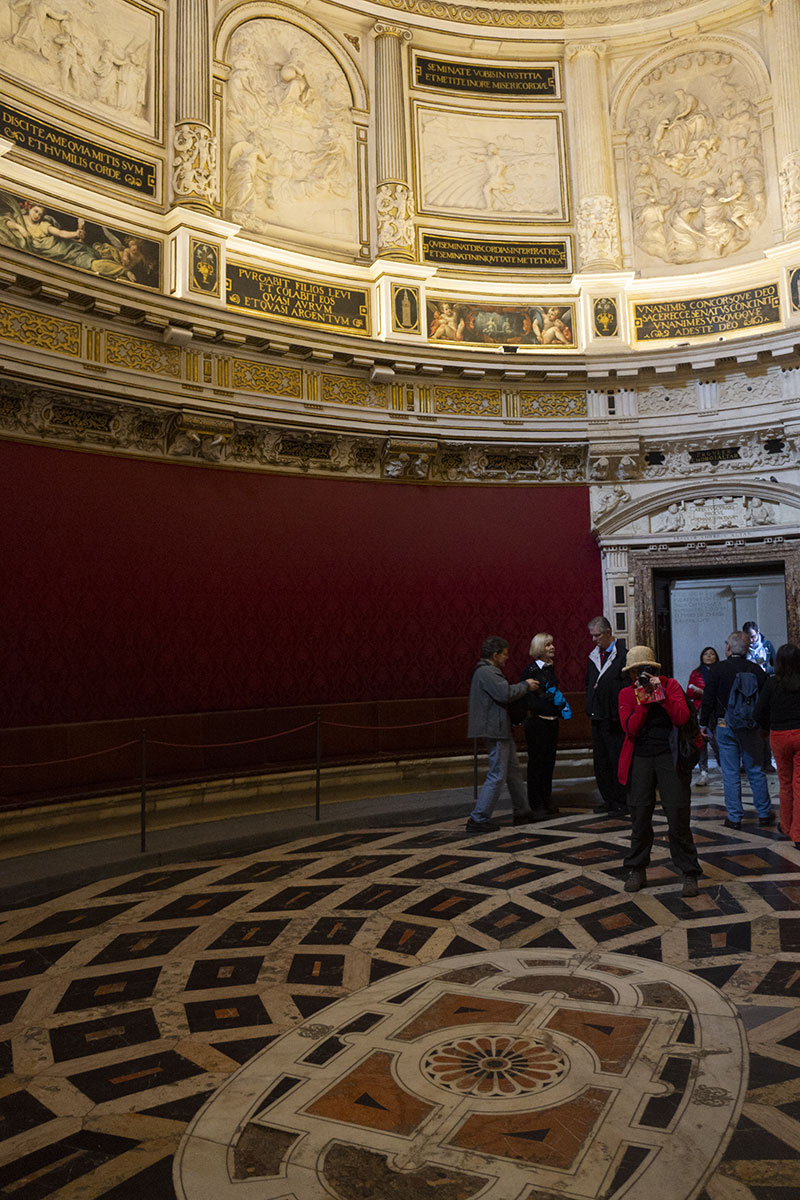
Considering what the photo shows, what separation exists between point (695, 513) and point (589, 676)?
385 cm

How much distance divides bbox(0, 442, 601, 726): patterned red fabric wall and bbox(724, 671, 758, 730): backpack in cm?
397

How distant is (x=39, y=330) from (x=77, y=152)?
235 centimetres

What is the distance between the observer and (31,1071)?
3373 mm

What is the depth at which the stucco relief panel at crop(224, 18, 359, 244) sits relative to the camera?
1043cm

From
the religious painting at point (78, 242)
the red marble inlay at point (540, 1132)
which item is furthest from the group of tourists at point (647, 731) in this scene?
the religious painting at point (78, 242)

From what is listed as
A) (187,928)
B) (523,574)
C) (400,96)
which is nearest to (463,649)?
(523,574)

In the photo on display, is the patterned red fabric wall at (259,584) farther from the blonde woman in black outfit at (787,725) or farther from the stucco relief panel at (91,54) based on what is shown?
the blonde woman in black outfit at (787,725)

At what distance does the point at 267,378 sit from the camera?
9.86 meters

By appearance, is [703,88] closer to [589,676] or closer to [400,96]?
[400,96]

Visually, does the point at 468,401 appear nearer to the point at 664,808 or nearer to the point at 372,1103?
the point at 664,808

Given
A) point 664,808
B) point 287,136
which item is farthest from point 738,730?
point 287,136

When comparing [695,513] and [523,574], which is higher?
[695,513]

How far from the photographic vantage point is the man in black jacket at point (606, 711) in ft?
26.5

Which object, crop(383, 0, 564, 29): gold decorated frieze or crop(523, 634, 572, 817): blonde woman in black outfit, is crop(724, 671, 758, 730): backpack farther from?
crop(383, 0, 564, 29): gold decorated frieze
